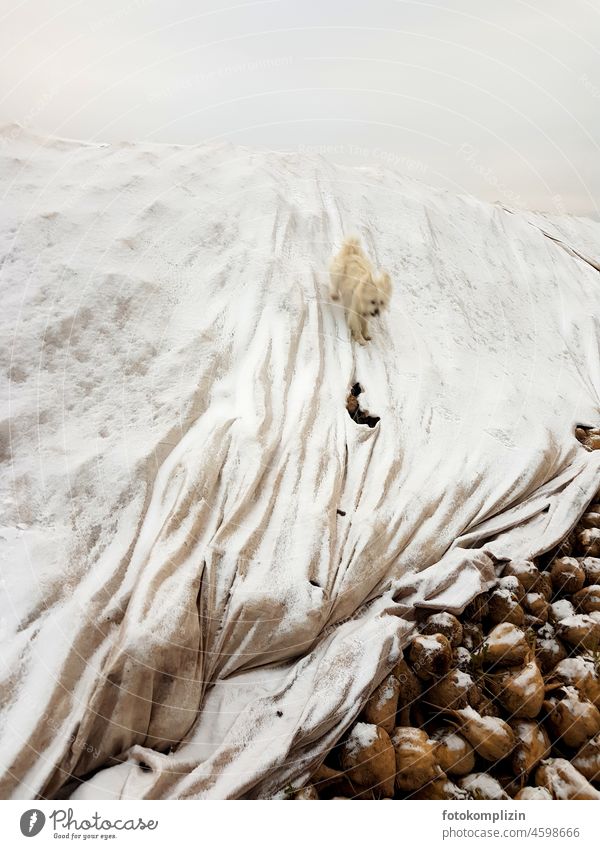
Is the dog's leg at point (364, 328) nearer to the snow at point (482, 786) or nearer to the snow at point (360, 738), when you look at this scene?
the snow at point (360, 738)

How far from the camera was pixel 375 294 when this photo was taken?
406 centimetres

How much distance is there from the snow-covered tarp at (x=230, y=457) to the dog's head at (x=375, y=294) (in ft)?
0.67

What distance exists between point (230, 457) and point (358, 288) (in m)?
1.70

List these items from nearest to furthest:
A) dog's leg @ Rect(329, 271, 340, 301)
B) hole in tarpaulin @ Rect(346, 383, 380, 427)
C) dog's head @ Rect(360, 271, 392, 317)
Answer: hole in tarpaulin @ Rect(346, 383, 380, 427), dog's head @ Rect(360, 271, 392, 317), dog's leg @ Rect(329, 271, 340, 301)

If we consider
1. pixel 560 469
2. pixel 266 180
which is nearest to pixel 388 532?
pixel 560 469

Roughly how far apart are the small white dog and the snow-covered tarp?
0.47 ft

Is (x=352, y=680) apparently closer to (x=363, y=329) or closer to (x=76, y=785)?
(x=76, y=785)

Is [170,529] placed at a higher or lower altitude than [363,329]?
lower

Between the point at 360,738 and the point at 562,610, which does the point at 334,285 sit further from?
the point at 360,738

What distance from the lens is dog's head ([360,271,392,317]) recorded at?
158 inches

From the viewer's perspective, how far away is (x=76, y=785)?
2.12 m

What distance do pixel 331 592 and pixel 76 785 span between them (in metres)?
1.29

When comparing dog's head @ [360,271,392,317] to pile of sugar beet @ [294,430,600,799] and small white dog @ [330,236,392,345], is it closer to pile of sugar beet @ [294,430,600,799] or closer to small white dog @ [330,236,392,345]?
small white dog @ [330,236,392,345]

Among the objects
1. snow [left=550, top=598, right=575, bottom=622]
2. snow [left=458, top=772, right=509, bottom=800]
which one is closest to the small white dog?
snow [left=550, top=598, right=575, bottom=622]
